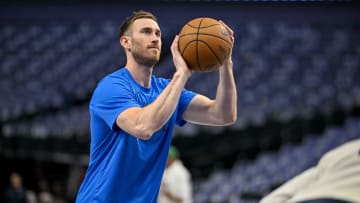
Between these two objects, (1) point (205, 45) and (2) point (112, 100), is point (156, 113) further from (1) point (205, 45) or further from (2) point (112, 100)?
(1) point (205, 45)

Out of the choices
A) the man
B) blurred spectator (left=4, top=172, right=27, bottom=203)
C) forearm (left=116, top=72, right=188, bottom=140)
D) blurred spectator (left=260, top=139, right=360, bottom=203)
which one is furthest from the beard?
blurred spectator (left=4, top=172, right=27, bottom=203)

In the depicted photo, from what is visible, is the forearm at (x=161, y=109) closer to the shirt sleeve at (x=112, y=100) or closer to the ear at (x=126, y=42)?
the shirt sleeve at (x=112, y=100)

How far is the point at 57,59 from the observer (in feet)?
72.3

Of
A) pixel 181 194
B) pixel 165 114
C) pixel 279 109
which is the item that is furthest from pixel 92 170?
pixel 279 109

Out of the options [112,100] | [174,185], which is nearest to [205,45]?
[112,100]

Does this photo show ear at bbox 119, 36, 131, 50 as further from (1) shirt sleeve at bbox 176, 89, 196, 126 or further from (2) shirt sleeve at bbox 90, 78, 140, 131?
(1) shirt sleeve at bbox 176, 89, 196, 126

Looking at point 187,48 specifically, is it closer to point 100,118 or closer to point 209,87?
point 100,118

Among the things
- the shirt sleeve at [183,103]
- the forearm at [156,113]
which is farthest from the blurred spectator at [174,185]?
the forearm at [156,113]

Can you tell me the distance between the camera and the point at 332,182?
220 cm

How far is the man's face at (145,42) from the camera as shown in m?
4.28

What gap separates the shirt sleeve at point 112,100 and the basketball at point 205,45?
397 millimetres

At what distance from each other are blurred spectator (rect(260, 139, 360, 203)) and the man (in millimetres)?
1569

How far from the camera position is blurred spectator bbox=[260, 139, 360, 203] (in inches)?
83.9

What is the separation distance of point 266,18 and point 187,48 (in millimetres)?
16602
